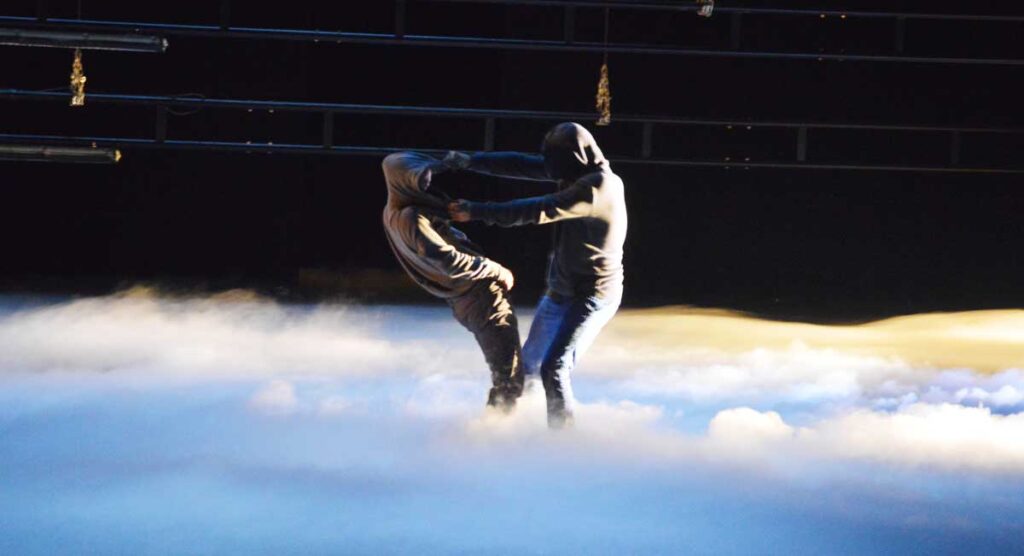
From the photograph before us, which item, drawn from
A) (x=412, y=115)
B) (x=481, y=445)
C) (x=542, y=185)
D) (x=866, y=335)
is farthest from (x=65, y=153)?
(x=866, y=335)

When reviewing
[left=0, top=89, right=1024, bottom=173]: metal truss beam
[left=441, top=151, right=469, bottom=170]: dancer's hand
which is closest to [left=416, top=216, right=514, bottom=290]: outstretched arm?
[left=441, top=151, right=469, bottom=170]: dancer's hand

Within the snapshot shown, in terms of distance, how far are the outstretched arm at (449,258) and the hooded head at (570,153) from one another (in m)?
0.40

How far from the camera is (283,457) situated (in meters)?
3.94

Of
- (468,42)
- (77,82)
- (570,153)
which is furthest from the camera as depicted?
(468,42)

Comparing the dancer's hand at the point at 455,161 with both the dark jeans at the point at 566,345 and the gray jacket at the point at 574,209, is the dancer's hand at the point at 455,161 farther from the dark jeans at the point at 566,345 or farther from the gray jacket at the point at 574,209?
the dark jeans at the point at 566,345

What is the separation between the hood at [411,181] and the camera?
3.79 meters

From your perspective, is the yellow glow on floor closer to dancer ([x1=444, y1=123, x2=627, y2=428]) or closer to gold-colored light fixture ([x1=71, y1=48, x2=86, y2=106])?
dancer ([x1=444, y1=123, x2=627, y2=428])

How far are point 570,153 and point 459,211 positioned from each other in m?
0.44

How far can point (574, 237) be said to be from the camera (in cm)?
399

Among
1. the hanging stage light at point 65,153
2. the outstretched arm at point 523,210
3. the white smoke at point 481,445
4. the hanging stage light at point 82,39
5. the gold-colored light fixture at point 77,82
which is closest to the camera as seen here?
the white smoke at point 481,445

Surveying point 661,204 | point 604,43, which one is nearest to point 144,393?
point 604,43

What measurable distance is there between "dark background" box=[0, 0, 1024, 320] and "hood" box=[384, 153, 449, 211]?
13.0ft

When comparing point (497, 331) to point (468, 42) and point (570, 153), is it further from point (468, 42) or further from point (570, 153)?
point (468, 42)

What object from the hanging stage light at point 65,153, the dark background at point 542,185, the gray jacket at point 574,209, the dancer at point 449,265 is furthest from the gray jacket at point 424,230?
the dark background at point 542,185
